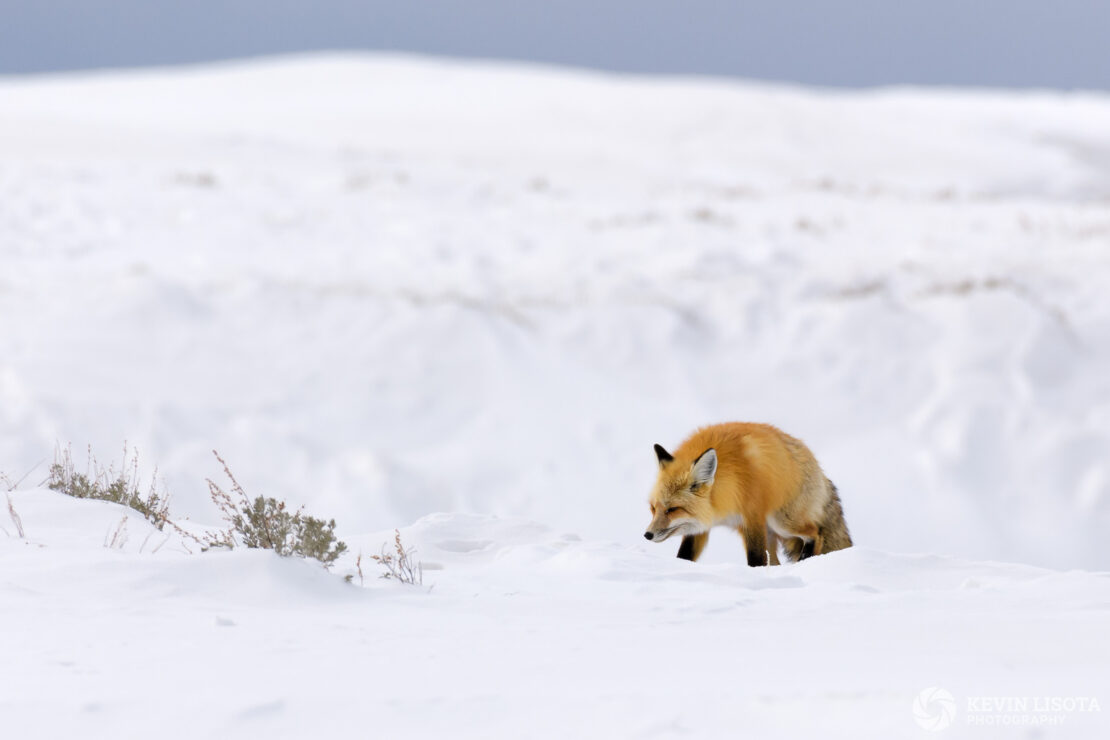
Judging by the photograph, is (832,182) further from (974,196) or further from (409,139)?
(409,139)

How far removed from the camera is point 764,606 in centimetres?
447

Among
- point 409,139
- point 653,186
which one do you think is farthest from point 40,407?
point 409,139

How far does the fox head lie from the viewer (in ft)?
19.6

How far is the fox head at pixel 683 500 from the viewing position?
19.6 feet

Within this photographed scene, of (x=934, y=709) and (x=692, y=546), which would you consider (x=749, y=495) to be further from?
(x=934, y=709)

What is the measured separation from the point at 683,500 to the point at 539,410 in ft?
21.4

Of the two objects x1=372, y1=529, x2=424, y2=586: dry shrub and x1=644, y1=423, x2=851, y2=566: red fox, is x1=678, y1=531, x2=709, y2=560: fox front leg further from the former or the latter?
x1=372, y1=529, x2=424, y2=586: dry shrub

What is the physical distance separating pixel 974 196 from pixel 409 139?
644 inches

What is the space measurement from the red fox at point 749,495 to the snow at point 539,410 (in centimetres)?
36

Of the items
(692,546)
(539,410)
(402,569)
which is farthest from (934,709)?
(539,410)

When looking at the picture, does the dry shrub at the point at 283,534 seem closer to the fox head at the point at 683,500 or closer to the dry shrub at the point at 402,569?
the dry shrub at the point at 402,569

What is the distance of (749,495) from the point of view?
616 cm

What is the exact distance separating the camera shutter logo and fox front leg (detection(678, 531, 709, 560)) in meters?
3.22

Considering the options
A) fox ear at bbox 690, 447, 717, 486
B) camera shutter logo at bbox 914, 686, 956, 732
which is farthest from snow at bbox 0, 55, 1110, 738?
fox ear at bbox 690, 447, 717, 486
